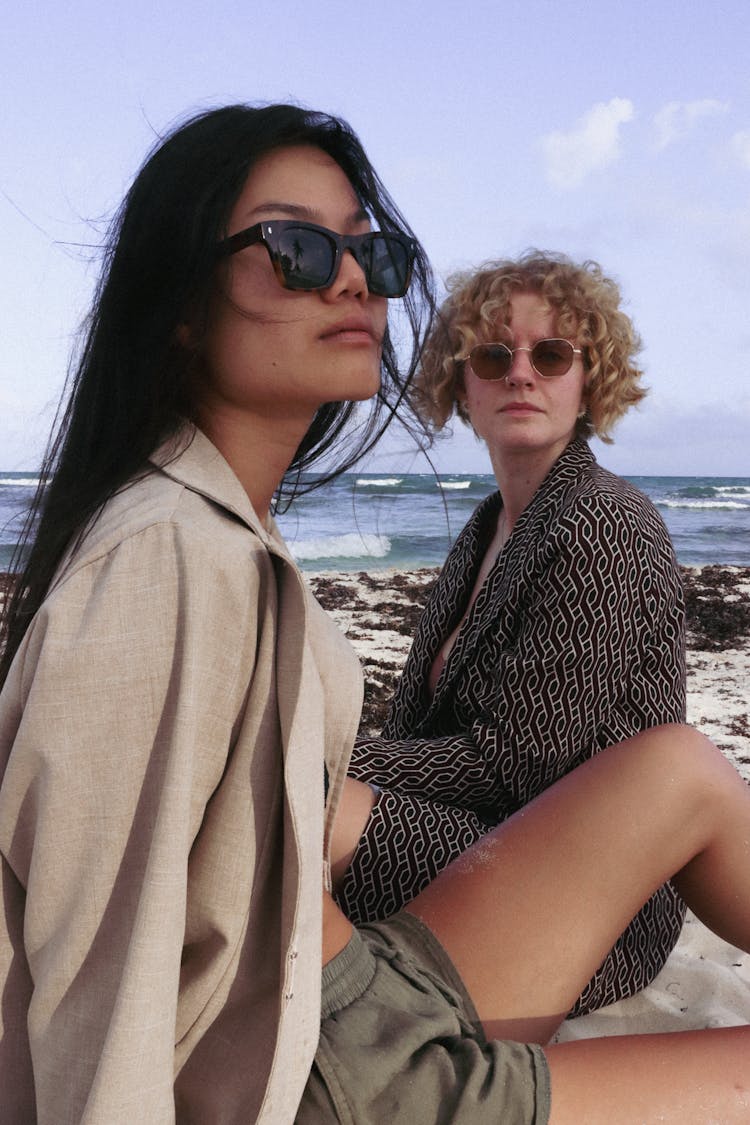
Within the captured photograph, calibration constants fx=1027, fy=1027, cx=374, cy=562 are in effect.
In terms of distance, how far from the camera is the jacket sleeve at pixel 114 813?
4.23 ft

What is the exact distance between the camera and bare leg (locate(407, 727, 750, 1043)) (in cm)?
190

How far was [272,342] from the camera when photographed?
1.82m

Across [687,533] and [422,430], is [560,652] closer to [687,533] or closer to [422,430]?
[422,430]

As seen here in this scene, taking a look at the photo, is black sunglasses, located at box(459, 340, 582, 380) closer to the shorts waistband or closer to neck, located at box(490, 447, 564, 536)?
neck, located at box(490, 447, 564, 536)

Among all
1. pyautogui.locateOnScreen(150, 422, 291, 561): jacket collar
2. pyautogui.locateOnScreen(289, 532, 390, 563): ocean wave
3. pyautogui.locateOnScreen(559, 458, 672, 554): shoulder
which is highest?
pyautogui.locateOnScreen(150, 422, 291, 561): jacket collar

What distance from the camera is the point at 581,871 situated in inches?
77.5

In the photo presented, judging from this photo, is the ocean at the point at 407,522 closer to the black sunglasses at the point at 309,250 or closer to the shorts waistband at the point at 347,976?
the black sunglasses at the point at 309,250

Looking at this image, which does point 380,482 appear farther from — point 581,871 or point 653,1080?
point 653,1080

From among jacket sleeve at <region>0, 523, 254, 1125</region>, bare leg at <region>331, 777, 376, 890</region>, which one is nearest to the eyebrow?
jacket sleeve at <region>0, 523, 254, 1125</region>

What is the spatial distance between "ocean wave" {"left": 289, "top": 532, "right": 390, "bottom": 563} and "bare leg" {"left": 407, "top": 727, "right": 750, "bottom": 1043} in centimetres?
1623

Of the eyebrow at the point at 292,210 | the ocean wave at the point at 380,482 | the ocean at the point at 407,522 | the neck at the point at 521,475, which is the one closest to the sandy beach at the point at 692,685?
the ocean at the point at 407,522

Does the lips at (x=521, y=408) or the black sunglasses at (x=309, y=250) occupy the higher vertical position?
the black sunglasses at (x=309, y=250)

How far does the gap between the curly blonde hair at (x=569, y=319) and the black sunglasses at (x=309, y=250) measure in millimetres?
1504

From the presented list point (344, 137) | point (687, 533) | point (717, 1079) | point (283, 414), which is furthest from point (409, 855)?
point (687, 533)
